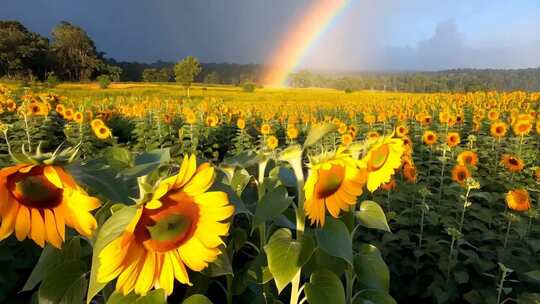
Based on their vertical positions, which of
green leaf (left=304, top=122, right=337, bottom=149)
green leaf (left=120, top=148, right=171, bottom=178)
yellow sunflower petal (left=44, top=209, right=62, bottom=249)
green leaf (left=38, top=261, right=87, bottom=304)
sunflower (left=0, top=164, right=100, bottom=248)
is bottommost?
green leaf (left=38, top=261, right=87, bottom=304)

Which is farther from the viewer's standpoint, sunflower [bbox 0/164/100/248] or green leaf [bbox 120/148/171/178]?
green leaf [bbox 120/148/171/178]

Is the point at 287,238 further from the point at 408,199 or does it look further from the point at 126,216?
the point at 408,199

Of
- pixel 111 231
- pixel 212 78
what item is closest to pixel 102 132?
pixel 111 231

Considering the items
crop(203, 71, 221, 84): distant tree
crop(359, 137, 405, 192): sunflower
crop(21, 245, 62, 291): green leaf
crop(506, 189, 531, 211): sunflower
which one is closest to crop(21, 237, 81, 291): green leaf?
crop(21, 245, 62, 291): green leaf

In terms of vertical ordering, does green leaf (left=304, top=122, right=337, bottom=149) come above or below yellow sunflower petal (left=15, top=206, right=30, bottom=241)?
above

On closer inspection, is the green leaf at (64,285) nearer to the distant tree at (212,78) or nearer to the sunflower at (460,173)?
the sunflower at (460,173)

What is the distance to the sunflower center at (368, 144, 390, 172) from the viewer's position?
4.47 feet

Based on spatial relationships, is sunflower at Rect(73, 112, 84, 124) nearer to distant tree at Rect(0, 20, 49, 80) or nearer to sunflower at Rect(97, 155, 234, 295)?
sunflower at Rect(97, 155, 234, 295)

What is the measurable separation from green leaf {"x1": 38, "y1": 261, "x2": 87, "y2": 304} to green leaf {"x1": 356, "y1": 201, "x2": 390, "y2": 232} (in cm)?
76

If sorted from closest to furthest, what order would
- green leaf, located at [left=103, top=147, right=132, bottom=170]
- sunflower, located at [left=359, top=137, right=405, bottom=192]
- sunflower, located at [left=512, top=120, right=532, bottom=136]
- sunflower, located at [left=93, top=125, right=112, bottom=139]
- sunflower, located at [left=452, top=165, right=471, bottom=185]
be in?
green leaf, located at [left=103, top=147, right=132, bottom=170], sunflower, located at [left=359, top=137, right=405, bottom=192], sunflower, located at [left=452, top=165, right=471, bottom=185], sunflower, located at [left=512, top=120, right=532, bottom=136], sunflower, located at [left=93, top=125, right=112, bottom=139]

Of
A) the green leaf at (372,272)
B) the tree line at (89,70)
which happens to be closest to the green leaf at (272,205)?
the green leaf at (372,272)

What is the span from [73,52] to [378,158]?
56.7 m

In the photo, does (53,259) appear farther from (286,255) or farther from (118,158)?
(286,255)

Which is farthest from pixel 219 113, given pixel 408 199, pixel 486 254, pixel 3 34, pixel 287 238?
pixel 3 34
